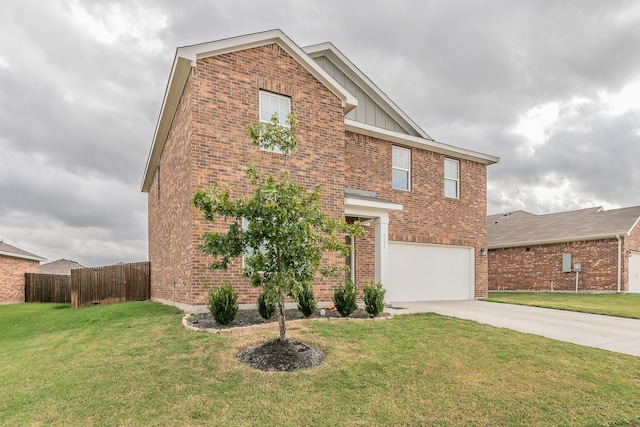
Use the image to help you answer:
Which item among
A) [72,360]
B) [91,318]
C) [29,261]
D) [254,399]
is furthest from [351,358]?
[29,261]

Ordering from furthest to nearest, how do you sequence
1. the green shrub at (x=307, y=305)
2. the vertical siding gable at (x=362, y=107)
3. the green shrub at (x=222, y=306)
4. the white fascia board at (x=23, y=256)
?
the white fascia board at (x=23, y=256) < the vertical siding gable at (x=362, y=107) < the green shrub at (x=307, y=305) < the green shrub at (x=222, y=306)

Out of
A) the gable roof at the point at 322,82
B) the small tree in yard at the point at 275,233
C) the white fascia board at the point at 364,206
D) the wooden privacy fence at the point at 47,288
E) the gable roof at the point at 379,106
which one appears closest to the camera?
the small tree in yard at the point at 275,233

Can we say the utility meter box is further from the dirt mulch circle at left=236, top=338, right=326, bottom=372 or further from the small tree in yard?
the small tree in yard

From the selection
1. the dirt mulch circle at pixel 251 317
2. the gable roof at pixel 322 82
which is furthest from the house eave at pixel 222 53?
the dirt mulch circle at pixel 251 317

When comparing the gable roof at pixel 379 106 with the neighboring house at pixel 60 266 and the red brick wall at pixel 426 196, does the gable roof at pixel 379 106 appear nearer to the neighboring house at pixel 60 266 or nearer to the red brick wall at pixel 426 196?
the red brick wall at pixel 426 196

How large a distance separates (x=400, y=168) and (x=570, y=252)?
13.0 metres

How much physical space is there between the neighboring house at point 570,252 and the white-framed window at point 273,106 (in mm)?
17764

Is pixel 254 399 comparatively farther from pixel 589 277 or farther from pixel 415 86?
pixel 589 277

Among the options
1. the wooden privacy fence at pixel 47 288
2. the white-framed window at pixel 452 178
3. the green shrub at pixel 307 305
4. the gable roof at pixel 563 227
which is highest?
the white-framed window at pixel 452 178

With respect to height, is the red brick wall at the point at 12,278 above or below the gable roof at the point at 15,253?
below

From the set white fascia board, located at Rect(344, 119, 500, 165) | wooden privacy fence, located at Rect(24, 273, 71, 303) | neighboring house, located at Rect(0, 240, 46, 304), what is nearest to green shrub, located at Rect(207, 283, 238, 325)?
white fascia board, located at Rect(344, 119, 500, 165)

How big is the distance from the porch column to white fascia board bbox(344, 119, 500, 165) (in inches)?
120

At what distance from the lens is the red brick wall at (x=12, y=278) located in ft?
72.5

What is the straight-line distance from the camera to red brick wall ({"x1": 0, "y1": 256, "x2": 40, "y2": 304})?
22094 mm
